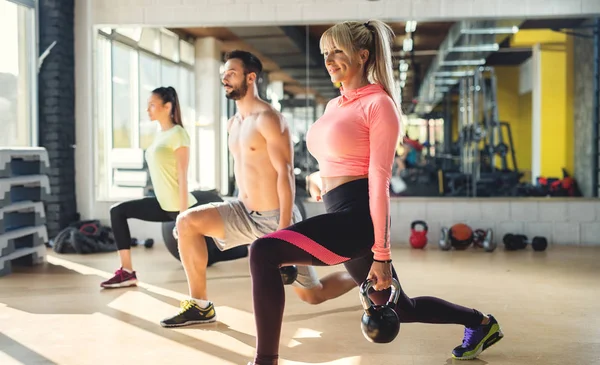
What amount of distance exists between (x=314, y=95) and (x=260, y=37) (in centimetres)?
89

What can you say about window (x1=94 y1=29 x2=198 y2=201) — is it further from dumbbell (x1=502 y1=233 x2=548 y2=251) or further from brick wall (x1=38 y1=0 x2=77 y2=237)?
dumbbell (x1=502 y1=233 x2=548 y2=251)

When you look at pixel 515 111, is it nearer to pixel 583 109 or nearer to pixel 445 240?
pixel 583 109

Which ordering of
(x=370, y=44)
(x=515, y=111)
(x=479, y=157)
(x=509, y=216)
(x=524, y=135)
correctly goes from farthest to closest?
(x=515, y=111) → (x=524, y=135) → (x=479, y=157) → (x=509, y=216) → (x=370, y=44)

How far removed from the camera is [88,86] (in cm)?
808

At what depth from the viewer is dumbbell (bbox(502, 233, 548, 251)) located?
7094 mm

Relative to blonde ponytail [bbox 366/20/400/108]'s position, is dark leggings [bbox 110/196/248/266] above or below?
below

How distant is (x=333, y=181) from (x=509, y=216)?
18.1 ft

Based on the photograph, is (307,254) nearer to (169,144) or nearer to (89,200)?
(169,144)

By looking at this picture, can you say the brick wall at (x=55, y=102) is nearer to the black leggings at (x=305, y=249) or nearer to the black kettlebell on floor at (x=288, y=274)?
the black kettlebell on floor at (x=288, y=274)

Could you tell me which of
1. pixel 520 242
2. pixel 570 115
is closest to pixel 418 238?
pixel 520 242

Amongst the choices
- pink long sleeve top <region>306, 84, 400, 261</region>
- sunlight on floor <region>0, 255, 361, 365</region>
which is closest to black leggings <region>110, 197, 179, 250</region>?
sunlight on floor <region>0, 255, 361, 365</region>

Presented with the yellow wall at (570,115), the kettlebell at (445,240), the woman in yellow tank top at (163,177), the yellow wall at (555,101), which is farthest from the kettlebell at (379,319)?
the yellow wall at (555,101)

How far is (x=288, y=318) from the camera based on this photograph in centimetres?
407

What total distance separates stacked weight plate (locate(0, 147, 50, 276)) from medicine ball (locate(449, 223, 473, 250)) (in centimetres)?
381
